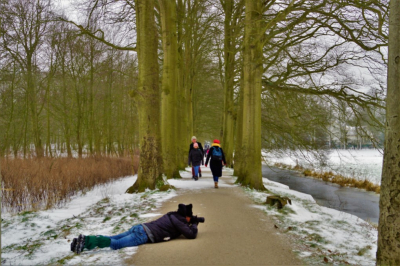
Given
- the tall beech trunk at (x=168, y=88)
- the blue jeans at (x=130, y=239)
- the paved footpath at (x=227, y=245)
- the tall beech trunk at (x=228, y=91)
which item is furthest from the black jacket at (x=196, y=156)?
the blue jeans at (x=130, y=239)

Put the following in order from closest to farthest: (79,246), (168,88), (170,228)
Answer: (79,246), (170,228), (168,88)

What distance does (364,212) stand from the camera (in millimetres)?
10609

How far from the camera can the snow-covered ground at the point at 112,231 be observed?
3740 mm

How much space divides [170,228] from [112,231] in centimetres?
111

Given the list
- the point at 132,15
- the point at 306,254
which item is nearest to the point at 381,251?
the point at 306,254

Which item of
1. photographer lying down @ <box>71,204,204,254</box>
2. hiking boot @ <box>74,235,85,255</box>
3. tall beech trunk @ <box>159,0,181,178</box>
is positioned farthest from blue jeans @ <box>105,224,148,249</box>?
tall beech trunk @ <box>159,0,181,178</box>

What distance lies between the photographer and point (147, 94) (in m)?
8.61

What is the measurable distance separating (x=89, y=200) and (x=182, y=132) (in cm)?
903

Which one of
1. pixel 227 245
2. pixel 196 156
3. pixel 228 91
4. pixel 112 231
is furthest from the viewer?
pixel 228 91

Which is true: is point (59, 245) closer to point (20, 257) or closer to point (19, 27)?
point (20, 257)

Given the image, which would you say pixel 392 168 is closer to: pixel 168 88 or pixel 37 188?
pixel 37 188

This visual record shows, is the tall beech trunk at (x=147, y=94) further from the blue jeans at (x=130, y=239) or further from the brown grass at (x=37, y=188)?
the blue jeans at (x=130, y=239)

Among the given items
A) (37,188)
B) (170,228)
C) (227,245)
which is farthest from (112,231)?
(37,188)

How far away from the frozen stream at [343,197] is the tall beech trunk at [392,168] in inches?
264
